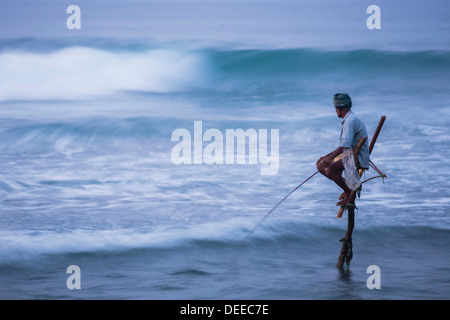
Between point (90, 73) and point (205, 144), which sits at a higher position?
point (90, 73)

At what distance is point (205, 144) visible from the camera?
12016 millimetres

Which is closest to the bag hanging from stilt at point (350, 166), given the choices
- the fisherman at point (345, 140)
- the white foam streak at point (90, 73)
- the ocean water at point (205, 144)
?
the fisherman at point (345, 140)

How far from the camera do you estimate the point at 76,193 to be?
8.49 meters

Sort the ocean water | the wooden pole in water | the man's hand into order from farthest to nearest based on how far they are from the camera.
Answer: the ocean water < the wooden pole in water < the man's hand

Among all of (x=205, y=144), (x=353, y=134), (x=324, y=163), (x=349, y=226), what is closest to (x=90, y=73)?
(x=205, y=144)

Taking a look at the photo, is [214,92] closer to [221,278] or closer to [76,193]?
[76,193]

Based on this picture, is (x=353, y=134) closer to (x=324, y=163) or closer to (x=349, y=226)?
(x=324, y=163)

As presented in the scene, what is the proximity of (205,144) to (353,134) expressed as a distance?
7.46 metres

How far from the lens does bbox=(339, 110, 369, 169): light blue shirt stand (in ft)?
15.1

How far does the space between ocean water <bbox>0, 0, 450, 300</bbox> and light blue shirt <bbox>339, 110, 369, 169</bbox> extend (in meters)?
0.88

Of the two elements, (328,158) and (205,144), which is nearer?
(328,158)

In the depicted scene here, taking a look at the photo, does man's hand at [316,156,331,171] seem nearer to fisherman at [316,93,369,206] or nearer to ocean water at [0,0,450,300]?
fisherman at [316,93,369,206]

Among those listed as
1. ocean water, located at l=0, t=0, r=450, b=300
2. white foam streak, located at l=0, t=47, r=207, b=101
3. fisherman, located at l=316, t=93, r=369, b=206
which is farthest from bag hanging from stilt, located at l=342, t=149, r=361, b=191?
white foam streak, located at l=0, t=47, r=207, b=101
